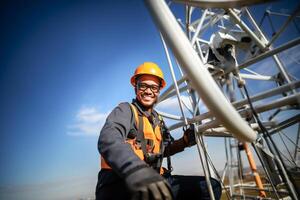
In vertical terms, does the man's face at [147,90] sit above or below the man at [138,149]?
above

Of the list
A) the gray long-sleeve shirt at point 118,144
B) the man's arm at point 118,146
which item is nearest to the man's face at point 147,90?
the gray long-sleeve shirt at point 118,144

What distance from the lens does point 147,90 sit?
8.66ft

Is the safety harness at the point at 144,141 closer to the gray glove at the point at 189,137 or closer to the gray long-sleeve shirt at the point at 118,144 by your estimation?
the gray long-sleeve shirt at the point at 118,144

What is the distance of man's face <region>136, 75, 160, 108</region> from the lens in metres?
2.56

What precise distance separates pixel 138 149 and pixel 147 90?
0.94 meters

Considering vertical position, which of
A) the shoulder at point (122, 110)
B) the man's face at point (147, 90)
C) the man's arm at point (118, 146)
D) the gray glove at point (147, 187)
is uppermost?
the man's face at point (147, 90)

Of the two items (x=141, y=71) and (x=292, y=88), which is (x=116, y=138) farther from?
(x=141, y=71)

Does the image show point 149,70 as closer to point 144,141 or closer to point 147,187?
point 144,141

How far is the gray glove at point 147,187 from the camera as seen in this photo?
1015mm

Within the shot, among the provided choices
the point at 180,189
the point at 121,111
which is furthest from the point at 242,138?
the point at 180,189

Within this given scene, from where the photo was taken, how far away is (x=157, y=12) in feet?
3.16

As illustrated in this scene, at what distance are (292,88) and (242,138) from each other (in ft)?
2.20

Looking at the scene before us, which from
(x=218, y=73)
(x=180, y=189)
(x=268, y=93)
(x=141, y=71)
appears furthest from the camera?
(x=141, y=71)

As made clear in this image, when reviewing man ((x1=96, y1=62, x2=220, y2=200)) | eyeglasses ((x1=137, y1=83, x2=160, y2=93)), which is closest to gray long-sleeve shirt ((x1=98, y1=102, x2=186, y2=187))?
man ((x1=96, y1=62, x2=220, y2=200))
